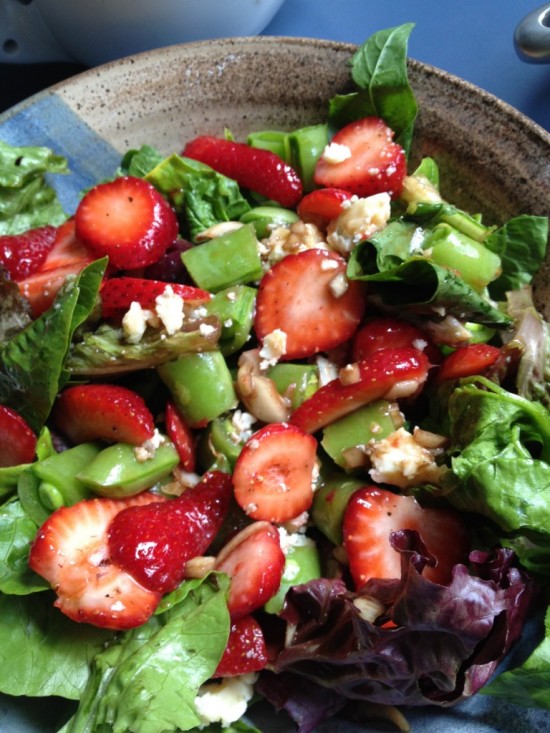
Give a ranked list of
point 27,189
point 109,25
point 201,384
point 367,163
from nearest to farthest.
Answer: point 201,384 → point 367,163 → point 27,189 → point 109,25

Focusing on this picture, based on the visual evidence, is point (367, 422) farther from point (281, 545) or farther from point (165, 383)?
point (165, 383)

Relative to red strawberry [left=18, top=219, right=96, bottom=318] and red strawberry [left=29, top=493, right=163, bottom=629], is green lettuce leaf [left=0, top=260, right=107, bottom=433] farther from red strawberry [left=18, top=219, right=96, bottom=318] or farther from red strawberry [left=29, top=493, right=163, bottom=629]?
red strawberry [left=29, top=493, right=163, bottom=629]

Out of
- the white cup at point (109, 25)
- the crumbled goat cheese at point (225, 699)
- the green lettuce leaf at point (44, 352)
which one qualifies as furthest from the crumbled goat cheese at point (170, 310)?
the white cup at point (109, 25)

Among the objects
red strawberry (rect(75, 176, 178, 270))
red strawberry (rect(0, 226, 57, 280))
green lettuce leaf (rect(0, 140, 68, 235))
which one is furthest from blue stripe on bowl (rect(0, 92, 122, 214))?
red strawberry (rect(75, 176, 178, 270))

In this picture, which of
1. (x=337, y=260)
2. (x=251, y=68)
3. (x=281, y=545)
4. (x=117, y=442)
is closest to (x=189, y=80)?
(x=251, y=68)

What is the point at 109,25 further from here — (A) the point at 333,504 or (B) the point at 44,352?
(A) the point at 333,504

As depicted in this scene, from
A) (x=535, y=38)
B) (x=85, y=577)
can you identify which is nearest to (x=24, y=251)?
(x=85, y=577)
